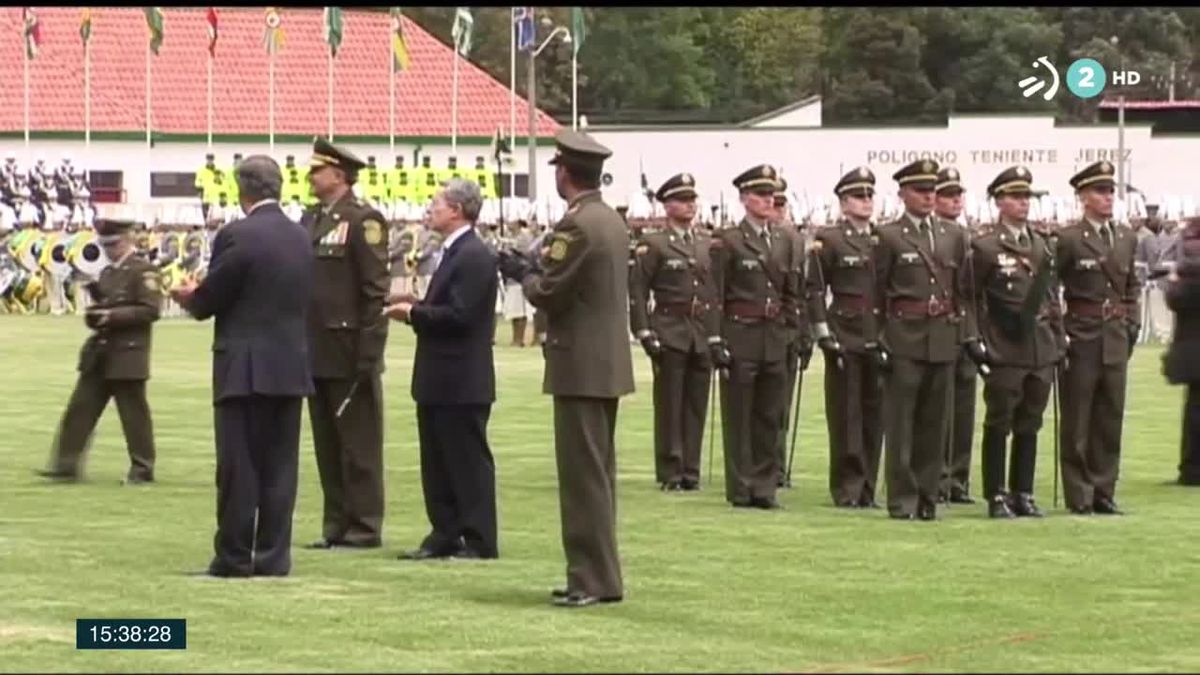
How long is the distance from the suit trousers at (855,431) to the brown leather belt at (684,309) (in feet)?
5.52

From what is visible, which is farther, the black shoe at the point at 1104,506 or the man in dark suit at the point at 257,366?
the black shoe at the point at 1104,506

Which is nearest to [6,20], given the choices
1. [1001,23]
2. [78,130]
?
[78,130]

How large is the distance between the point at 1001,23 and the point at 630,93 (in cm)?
1315

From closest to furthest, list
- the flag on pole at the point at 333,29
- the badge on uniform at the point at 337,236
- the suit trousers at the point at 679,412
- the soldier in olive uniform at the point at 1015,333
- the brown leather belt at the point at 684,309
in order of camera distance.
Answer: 1. the badge on uniform at the point at 337,236
2. the soldier in olive uniform at the point at 1015,333
3. the suit trousers at the point at 679,412
4. the brown leather belt at the point at 684,309
5. the flag on pole at the point at 333,29

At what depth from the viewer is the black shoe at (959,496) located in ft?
55.8

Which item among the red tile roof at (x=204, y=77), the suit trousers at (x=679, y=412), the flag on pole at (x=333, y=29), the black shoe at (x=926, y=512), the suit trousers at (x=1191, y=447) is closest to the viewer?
the black shoe at (x=926, y=512)

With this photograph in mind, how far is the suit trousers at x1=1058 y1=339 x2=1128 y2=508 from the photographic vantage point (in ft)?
54.0

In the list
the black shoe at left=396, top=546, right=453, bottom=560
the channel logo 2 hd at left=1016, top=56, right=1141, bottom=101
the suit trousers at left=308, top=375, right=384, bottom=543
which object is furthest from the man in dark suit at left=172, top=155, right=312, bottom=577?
the channel logo 2 hd at left=1016, top=56, right=1141, bottom=101

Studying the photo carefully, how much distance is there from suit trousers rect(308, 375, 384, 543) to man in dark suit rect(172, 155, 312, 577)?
1.28 metres

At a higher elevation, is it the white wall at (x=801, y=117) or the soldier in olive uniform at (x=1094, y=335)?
the white wall at (x=801, y=117)

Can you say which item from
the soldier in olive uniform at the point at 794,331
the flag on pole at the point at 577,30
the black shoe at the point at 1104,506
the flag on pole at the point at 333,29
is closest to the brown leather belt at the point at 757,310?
the soldier in olive uniform at the point at 794,331

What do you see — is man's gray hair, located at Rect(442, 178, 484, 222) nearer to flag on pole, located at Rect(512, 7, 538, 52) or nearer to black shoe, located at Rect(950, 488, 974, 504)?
black shoe, located at Rect(950, 488, 974, 504)

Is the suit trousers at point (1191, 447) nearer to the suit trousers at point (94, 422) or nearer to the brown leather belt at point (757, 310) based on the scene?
the brown leather belt at point (757, 310)

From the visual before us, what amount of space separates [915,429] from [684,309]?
305cm
